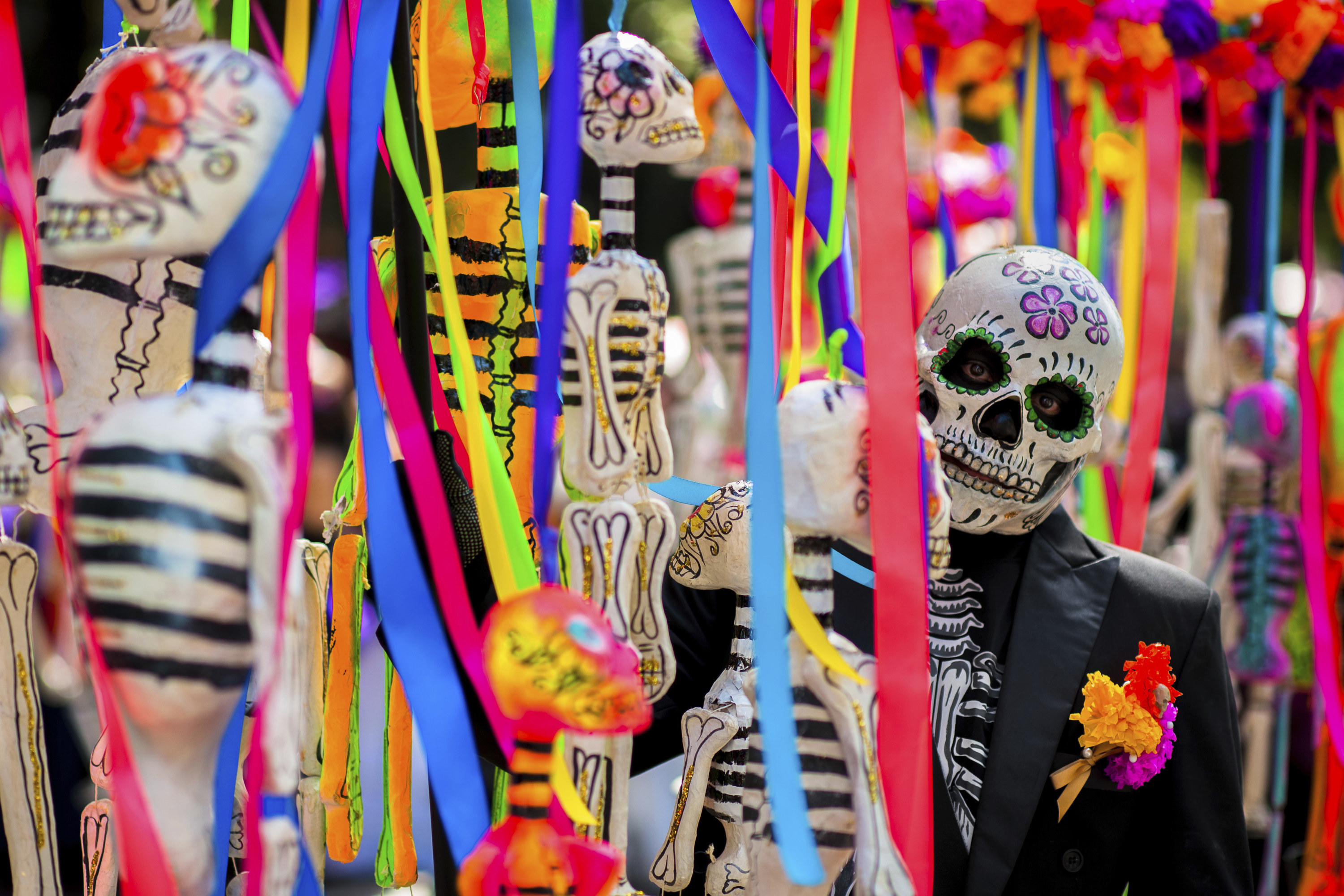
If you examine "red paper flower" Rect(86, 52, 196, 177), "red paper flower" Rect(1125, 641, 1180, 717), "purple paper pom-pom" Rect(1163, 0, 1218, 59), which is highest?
"purple paper pom-pom" Rect(1163, 0, 1218, 59)

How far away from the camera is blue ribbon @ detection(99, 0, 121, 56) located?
0.98 m

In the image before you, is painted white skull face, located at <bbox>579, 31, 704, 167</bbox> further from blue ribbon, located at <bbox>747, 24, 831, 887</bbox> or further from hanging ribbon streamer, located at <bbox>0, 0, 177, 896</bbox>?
hanging ribbon streamer, located at <bbox>0, 0, 177, 896</bbox>

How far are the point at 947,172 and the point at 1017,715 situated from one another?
6.36 ft

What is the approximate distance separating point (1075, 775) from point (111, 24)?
115 cm

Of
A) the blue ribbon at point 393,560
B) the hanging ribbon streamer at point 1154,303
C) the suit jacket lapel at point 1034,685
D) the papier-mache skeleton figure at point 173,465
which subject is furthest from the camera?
the hanging ribbon streamer at point 1154,303

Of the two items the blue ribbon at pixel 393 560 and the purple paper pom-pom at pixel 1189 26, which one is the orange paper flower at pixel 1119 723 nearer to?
the blue ribbon at pixel 393 560

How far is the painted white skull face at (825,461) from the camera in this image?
82 cm

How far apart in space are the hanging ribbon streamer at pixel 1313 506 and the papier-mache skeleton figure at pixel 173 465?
1.64 m

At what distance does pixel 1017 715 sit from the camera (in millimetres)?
1261

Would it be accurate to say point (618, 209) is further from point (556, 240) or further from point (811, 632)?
point (811, 632)

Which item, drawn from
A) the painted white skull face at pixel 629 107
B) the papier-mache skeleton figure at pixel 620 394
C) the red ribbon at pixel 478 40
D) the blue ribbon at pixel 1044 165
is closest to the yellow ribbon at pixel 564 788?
the papier-mache skeleton figure at pixel 620 394

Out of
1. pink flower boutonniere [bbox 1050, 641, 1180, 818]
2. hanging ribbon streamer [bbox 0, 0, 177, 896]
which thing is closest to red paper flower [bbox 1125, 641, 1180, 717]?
pink flower boutonniere [bbox 1050, 641, 1180, 818]

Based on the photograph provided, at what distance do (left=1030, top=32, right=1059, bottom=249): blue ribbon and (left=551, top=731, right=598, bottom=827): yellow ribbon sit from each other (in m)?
1.39

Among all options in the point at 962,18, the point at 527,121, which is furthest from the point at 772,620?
the point at 962,18
